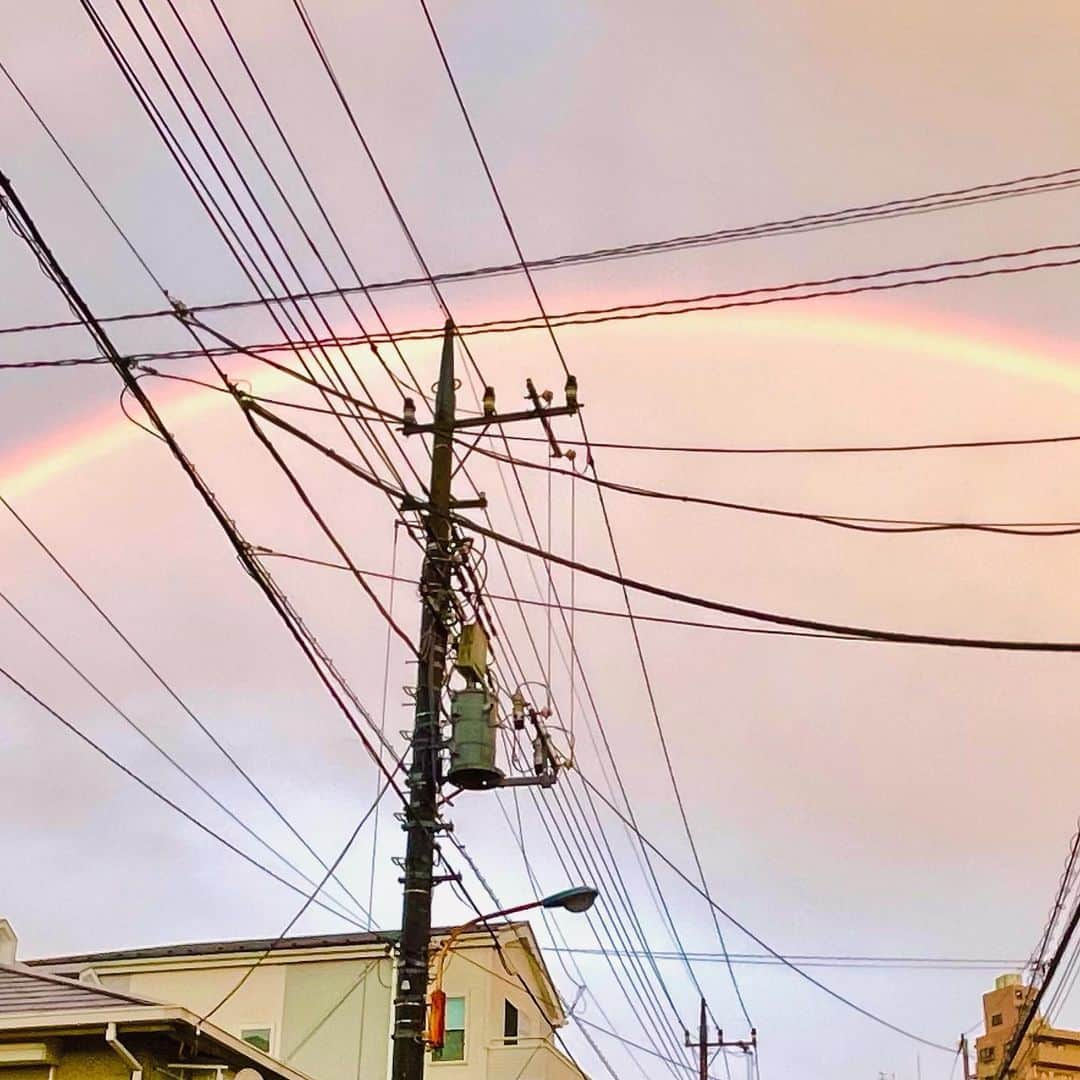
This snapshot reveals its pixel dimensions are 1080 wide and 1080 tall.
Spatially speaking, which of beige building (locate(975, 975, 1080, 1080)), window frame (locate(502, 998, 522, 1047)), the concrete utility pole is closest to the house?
the concrete utility pole

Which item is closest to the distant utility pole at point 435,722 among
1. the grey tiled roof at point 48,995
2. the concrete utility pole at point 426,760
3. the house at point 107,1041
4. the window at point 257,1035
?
the concrete utility pole at point 426,760

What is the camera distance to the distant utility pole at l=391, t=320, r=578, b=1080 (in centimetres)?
1004

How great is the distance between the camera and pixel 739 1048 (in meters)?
39.4

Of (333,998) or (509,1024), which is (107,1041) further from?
(509,1024)

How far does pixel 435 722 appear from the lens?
1092cm

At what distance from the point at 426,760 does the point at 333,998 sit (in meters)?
13.6

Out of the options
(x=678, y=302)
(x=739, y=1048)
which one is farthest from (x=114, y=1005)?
(x=739, y=1048)


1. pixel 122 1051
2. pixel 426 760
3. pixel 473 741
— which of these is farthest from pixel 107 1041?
pixel 473 741

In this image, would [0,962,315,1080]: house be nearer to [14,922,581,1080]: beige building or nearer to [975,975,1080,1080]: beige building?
[14,922,581,1080]: beige building

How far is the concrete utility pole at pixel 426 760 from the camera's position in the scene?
32.7 feet

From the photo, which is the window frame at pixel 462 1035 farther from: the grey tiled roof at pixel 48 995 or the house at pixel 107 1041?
the house at pixel 107 1041

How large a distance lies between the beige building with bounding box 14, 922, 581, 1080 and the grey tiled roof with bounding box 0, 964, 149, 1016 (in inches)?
315

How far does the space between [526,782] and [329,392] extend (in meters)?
4.50

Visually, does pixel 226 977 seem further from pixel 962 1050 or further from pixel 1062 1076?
pixel 1062 1076
